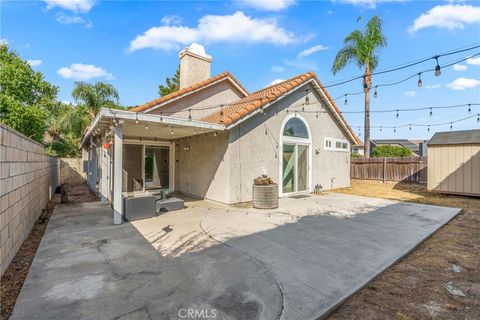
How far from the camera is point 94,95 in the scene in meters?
21.1

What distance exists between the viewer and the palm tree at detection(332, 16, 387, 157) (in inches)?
765

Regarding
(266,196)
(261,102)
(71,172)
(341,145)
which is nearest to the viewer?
(266,196)

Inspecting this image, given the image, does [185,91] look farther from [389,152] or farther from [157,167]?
[389,152]

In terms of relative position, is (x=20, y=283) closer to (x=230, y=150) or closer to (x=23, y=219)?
(x=23, y=219)

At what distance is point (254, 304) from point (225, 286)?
513mm

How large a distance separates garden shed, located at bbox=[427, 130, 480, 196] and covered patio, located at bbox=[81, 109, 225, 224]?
35.7ft

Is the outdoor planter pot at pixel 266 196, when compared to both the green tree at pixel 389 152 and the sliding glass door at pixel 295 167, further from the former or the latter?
the green tree at pixel 389 152

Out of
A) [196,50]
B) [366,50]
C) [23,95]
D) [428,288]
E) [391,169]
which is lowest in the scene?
[428,288]

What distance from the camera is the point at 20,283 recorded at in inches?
130

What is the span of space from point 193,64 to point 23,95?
19757mm

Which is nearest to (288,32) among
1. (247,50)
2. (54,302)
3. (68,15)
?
(247,50)

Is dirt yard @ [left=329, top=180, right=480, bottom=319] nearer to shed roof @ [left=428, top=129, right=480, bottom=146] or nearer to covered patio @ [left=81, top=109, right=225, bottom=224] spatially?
covered patio @ [left=81, top=109, right=225, bottom=224]

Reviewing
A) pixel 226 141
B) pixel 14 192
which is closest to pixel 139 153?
pixel 226 141

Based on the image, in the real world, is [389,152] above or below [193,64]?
below
